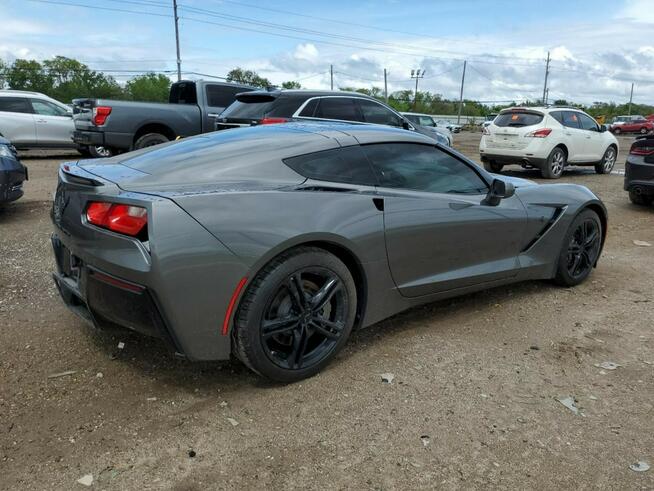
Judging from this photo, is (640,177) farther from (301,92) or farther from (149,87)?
(149,87)

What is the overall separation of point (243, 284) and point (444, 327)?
1.74m

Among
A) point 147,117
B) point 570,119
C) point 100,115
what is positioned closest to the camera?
point 100,115

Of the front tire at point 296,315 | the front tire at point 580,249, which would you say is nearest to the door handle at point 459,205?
the front tire at point 296,315

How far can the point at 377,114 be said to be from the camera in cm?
964

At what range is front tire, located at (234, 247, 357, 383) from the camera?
109 inches

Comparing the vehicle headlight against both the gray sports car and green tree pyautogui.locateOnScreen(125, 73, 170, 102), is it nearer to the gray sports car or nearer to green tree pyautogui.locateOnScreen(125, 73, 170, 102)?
the gray sports car

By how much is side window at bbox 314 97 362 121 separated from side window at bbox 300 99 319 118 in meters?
0.06

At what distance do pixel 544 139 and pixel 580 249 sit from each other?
306 inches

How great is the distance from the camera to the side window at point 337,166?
3148 mm

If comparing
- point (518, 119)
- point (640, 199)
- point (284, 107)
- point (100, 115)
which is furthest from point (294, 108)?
point (640, 199)

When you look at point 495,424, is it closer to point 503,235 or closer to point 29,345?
point 503,235

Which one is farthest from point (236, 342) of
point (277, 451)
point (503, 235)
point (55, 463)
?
point (503, 235)

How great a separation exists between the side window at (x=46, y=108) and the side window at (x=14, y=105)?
16 centimetres

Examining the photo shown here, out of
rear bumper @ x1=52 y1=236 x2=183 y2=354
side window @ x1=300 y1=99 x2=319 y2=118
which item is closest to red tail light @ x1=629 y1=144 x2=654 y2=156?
side window @ x1=300 y1=99 x2=319 y2=118
